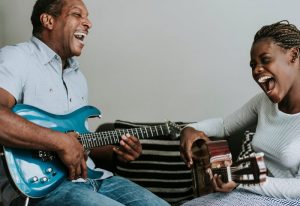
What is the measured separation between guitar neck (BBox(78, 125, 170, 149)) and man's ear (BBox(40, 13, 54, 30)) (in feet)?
1.66

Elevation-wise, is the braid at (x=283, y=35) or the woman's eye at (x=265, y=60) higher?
the braid at (x=283, y=35)

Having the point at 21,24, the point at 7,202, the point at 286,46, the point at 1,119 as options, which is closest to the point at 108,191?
the point at 7,202

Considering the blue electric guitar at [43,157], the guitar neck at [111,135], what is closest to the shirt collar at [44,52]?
the blue electric guitar at [43,157]

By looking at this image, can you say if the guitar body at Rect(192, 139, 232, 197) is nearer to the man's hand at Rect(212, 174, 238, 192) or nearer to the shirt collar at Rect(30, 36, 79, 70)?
the man's hand at Rect(212, 174, 238, 192)

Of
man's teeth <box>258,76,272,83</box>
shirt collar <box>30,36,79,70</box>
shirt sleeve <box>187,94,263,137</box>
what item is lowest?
shirt sleeve <box>187,94,263,137</box>

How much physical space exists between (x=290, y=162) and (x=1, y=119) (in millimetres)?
1010

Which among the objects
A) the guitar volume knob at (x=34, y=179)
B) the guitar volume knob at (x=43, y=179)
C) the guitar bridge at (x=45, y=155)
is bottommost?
the guitar volume knob at (x=43, y=179)

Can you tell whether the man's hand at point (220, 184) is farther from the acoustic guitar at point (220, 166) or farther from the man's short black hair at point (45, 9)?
the man's short black hair at point (45, 9)

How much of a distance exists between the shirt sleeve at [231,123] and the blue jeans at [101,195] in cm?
37

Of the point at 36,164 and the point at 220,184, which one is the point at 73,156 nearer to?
the point at 36,164

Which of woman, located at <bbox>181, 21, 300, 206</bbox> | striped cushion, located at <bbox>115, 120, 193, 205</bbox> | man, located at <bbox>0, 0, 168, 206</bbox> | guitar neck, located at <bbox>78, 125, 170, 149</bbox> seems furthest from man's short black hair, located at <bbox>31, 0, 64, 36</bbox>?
woman, located at <bbox>181, 21, 300, 206</bbox>

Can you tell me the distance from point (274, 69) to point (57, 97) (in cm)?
85

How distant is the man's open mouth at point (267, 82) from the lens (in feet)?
4.88

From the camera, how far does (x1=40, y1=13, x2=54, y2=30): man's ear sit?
1757mm
